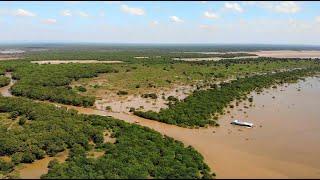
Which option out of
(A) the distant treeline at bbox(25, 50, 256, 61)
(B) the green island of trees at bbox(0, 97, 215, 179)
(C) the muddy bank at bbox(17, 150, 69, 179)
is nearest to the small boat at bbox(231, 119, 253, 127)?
(B) the green island of trees at bbox(0, 97, 215, 179)

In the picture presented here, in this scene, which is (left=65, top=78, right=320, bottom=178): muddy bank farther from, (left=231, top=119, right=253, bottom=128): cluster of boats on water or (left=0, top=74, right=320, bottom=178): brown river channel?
(left=231, top=119, right=253, bottom=128): cluster of boats on water

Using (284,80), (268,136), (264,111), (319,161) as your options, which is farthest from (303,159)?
(284,80)

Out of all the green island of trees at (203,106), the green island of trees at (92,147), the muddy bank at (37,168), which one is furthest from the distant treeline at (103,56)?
the muddy bank at (37,168)

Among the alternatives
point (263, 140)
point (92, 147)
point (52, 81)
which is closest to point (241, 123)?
point (263, 140)

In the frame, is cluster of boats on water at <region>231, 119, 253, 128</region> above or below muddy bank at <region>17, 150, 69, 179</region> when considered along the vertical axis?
above

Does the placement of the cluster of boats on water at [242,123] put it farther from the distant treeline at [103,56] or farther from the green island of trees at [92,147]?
the distant treeline at [103,56]

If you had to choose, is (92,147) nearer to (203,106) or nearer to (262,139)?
(262,139)
